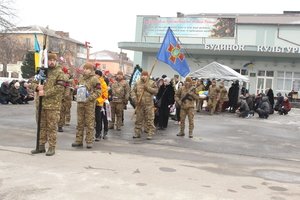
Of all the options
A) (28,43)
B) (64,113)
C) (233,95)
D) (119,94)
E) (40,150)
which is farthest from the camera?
(28,43)

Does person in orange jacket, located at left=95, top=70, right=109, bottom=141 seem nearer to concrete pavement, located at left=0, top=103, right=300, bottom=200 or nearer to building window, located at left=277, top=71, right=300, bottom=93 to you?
concrete pavement, located at left=0, top=103, right=300, bottom=200

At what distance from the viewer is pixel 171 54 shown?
1302cm

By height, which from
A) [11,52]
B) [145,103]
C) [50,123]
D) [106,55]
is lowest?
[50,123]

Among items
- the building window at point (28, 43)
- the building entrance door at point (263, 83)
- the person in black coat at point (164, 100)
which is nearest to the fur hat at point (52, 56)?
the person in black coat at point (164, 100)

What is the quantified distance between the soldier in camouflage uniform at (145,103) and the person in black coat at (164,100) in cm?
158

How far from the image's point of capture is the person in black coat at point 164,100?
1338 cm

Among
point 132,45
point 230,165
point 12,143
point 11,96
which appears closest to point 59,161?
point 12,143

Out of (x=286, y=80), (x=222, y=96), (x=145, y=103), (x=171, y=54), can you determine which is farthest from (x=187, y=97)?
(x=286, y=80)

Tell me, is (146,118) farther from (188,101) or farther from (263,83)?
(263,83)

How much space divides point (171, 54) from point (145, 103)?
6.72ft

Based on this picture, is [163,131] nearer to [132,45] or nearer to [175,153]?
[175,153]

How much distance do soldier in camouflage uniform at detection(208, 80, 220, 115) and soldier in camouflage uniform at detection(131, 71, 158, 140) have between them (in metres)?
9.99

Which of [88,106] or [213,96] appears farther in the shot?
[213,96]

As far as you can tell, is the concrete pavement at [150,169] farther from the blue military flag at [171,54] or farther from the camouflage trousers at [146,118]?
the blue military flag at [171,54]
